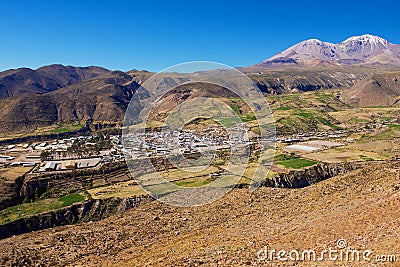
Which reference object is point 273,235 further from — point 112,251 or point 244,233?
point 112,251

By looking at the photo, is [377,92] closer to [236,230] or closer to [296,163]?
[296,163]

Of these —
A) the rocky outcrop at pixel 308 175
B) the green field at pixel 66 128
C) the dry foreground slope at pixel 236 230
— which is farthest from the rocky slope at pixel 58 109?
the dry foreground slope at pixel 236 230

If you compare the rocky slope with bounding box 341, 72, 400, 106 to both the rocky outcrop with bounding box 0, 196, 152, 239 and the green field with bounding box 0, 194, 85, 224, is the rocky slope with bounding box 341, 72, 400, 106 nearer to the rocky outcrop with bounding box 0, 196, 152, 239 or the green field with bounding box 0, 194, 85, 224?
the rocky outcrop with bounding box 0, 196, 152, 239

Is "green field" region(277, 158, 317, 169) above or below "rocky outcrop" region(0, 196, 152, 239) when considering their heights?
above
